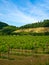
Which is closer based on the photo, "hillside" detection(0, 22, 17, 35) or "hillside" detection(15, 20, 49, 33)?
"hillside" detection(0, 22, 17, 35)

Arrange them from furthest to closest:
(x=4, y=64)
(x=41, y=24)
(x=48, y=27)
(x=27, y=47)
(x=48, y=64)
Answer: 1. (x=41, y=24)
2. (x=48, y=27)
3. (x=27, y=47)
4. (x=4, y=64)
5. (x=48, y=64)

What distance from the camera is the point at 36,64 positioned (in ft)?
47.2

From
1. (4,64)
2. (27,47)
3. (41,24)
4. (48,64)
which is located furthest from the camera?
(41,24)

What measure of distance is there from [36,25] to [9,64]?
113 meters

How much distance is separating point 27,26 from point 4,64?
379 ft

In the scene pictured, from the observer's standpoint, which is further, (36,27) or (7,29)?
(7,29)

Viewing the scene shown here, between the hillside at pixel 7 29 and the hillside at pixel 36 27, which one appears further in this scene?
the hillside at pixel 36 27

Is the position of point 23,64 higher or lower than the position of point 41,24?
lower

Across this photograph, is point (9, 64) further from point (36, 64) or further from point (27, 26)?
point (27, 26)

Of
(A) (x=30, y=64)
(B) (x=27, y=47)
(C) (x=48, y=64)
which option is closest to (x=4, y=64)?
(A) (x=30, y=64)

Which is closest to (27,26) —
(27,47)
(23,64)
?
(27,47)

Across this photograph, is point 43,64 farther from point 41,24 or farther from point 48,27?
point 41,24

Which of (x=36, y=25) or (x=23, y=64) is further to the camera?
(x=36, y=25)

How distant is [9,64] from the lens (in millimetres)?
15102
